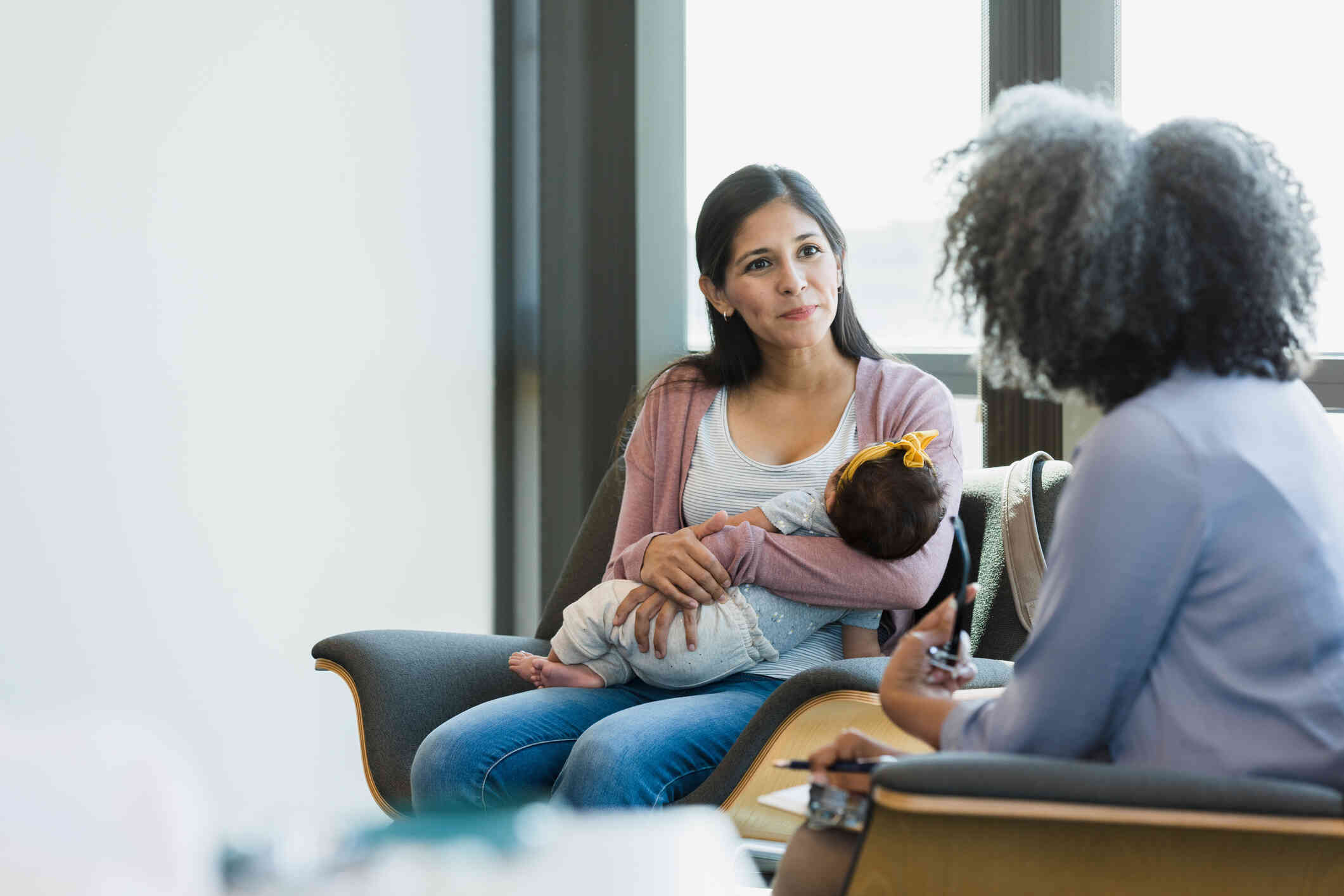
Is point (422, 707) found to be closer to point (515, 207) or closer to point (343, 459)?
point (343, 459)

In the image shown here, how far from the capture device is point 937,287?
1.32m

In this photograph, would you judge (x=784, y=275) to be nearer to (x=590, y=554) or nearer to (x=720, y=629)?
(x=720, y=629)

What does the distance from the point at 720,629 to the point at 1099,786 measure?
Answer: 95cm

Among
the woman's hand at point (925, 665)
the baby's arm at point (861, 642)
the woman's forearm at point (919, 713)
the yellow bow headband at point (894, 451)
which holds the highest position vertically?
the yellow bow headband at point (894, 451)

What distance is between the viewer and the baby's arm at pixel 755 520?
2.04 meters

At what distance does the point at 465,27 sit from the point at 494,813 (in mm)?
3214

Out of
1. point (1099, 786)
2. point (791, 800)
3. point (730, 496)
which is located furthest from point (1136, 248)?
point (730, 496)

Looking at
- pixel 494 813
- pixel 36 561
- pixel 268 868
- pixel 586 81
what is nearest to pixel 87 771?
pixel 268 868

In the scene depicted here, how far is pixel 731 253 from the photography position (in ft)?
7.25

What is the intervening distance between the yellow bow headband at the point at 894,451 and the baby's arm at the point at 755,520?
6.0 inches

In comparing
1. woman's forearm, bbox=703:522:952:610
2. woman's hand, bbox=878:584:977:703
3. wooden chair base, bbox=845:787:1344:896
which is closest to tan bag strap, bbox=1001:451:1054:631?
woman's forearm, bbox=703:522:952:610

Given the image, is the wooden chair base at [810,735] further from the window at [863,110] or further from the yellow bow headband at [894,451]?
the window at [863,110]

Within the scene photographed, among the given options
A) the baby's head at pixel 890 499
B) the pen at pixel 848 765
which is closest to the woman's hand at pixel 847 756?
the pen at pixel 848 765

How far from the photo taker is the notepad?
1281 millimetres
